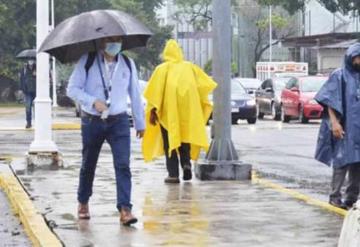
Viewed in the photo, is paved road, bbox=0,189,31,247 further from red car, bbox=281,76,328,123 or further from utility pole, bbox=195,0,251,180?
red car, bbox=281,76,328,123

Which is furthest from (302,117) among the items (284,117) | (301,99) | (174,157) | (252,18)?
(252,18)

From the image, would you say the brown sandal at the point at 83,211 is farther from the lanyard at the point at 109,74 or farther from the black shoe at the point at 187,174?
the black shoe at the point at 187,174

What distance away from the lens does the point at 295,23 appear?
81938 millimetres

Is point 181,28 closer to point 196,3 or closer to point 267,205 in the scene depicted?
point 196,3

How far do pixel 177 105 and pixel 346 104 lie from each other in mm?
2713

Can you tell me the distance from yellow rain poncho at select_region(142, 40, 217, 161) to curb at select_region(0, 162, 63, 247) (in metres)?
1.82

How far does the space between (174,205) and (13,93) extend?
51934mm

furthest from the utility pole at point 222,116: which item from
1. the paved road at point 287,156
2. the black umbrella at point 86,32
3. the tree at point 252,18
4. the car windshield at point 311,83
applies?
the tree at point 252,18

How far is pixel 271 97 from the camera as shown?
1319 inches

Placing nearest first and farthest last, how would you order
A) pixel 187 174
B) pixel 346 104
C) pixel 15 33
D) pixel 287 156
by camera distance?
pixel 346 104 → pixel 187 174 → pixel 287 156 → pixel 15 33

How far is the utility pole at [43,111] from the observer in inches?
533

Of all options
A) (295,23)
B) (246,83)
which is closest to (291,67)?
(246,83)

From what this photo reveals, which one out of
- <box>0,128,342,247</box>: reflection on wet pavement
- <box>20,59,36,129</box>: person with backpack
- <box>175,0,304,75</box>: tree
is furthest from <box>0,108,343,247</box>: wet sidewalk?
<box>175,0,304,75</box>: tree

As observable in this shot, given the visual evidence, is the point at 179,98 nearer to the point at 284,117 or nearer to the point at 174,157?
the point at 174,157
